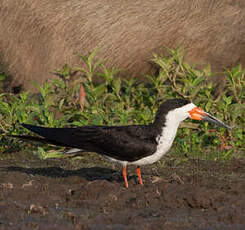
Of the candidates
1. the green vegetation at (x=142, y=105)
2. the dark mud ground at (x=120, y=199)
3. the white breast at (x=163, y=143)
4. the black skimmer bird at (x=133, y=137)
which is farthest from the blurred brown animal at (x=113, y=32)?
the white breast at (x=163, y=143)

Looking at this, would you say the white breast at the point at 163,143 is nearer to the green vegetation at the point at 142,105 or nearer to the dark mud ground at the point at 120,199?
the dark mud ground at the point at 120,199

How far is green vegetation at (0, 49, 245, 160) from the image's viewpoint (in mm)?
6020

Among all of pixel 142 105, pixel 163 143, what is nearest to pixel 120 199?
pixel 163 143

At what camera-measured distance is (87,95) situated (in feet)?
21.2

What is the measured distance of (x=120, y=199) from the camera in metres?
4.10

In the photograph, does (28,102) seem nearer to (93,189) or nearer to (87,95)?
(87,95)

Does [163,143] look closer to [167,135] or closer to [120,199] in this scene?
[167,135]

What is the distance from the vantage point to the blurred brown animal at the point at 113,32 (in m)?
6.32

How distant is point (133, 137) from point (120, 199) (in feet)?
2.03

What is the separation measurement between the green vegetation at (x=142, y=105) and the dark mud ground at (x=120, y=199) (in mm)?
666

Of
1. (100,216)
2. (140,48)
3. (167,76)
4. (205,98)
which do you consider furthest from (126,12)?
(100,216)

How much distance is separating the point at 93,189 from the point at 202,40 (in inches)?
111

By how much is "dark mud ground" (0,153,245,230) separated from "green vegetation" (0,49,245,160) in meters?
0.67

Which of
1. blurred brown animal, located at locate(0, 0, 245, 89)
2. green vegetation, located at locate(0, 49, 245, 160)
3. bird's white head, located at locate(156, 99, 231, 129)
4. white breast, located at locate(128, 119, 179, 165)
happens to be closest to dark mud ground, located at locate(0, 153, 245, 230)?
white breast, located at locate(128, 119, 179, 165)
